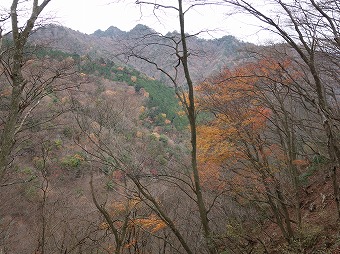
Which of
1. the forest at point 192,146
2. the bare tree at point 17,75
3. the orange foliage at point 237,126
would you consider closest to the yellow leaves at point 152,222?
the forest at point 192,146

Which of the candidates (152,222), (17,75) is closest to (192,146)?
(17,75)

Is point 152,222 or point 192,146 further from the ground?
point 192,146

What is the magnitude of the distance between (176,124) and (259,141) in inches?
1437

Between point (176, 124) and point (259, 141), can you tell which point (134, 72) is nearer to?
point (176, 124)

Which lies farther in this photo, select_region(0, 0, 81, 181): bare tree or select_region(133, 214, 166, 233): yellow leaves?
select_region(133, 214, 166, 233): yellow leaves

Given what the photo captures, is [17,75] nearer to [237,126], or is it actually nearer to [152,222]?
[152,222]

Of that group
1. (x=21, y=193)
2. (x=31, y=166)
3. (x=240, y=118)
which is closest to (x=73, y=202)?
(x=21, y=193)

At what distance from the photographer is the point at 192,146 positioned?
12.5ft

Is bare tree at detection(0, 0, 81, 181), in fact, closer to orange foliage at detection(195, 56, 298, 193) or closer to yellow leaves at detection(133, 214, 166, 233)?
orange foliage at detection(195, 56, 298, 193)

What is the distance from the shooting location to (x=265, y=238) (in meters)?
10.9

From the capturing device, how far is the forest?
13.2ft

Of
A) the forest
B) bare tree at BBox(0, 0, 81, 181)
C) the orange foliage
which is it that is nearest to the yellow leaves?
the forest

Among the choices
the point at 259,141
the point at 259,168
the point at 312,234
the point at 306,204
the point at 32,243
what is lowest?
the point at 32,243

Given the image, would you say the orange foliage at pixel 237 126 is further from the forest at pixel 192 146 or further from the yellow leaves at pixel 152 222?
the yellow leaves at pixel 152 222
